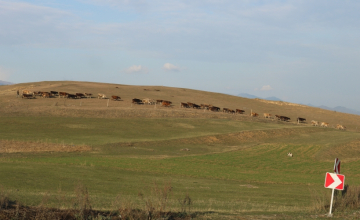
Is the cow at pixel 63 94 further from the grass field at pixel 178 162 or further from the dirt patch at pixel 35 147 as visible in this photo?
the dirt patch at pixel 35 147

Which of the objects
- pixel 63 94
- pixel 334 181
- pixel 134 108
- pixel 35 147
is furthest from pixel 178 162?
pixel 63 94

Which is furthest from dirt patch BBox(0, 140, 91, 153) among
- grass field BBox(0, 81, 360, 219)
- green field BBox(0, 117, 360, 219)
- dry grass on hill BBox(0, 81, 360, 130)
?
dry grass on hill BBox(0, 81, 360, 130)

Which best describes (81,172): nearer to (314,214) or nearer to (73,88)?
(314,214)

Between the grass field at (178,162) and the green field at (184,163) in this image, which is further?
the green field at (184,163)

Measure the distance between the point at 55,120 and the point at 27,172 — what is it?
108 feet

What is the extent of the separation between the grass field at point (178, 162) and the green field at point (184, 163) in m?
0.08

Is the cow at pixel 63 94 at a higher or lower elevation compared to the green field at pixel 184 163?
higher

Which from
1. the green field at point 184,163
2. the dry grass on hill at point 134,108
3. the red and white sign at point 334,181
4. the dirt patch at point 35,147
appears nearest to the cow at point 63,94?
the dry grass on hill at point 134,108

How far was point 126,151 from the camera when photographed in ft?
136

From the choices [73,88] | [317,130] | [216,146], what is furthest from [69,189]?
[73,88]

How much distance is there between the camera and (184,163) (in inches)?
1452

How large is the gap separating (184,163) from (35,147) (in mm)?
15706

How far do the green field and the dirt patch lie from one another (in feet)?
5.20

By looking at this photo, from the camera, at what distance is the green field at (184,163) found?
19.9 m
